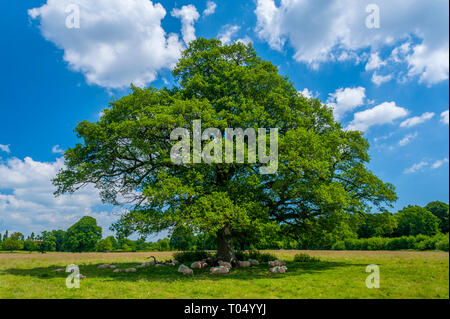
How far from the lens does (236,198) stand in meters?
21.5

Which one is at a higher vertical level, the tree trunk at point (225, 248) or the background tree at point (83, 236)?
the tree trunk at point (225, 248)

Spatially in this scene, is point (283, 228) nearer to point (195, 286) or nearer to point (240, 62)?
point (195, 286)

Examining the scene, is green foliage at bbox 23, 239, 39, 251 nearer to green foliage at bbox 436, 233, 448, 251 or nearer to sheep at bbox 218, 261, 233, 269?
sheep at bbox 218, 261, 233, 269

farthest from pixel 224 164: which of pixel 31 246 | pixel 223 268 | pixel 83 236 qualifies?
pixel 31 246

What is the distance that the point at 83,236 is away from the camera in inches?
3497

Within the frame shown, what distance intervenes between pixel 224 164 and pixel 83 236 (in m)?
84.1

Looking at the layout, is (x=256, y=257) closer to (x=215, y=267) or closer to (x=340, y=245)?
(x=215, y=267)

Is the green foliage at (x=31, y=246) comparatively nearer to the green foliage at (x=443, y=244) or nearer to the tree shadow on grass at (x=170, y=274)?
the tree shadow on grass at (x=170, y=274)

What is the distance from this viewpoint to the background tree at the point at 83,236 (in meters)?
88.6

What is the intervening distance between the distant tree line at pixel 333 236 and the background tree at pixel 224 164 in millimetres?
1116

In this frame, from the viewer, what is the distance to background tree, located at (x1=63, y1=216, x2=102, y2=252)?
88625 millimetres

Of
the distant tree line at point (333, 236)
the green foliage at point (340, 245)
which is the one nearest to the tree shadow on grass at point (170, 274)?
the distant tree line at point (333, 236)

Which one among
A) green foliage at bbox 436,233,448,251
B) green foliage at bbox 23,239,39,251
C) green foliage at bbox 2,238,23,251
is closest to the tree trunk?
green foliage at bbox 436,233,448,251
